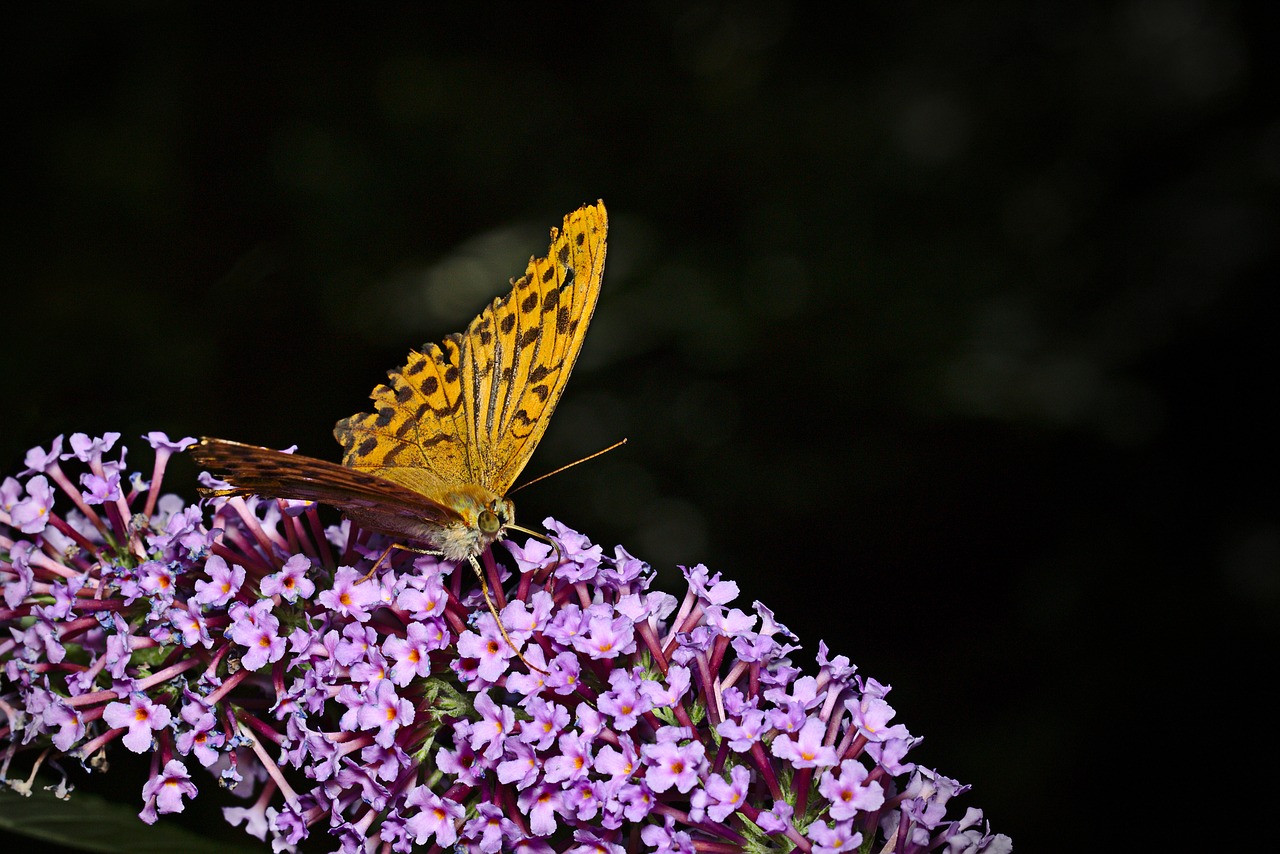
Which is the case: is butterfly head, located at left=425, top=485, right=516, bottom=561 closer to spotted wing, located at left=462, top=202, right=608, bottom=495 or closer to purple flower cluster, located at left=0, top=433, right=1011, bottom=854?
purple flower cluster, located at left=0, top=433, right=1011, bottom=854

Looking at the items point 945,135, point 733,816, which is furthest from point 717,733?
point 945,135

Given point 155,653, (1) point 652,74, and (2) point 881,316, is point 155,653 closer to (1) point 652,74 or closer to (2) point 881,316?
(2) point 881,316

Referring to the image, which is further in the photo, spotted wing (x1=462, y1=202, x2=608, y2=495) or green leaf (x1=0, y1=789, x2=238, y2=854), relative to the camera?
spotted wing (x1=462, y1=202, x2=608, y2=495)

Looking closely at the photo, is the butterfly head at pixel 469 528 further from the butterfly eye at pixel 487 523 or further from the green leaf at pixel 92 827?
the green leaf at pixel 92 827

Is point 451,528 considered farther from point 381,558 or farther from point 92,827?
point 92,827

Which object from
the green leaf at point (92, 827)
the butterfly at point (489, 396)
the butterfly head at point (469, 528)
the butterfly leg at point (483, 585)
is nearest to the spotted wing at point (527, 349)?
the butterfly at point (489, 396)

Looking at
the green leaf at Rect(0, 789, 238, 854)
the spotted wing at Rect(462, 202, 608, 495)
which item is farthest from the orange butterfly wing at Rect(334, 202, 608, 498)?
the green leaf at Rect(0, 789, 238, 854)

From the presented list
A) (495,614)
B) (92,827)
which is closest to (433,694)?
(495,614)
